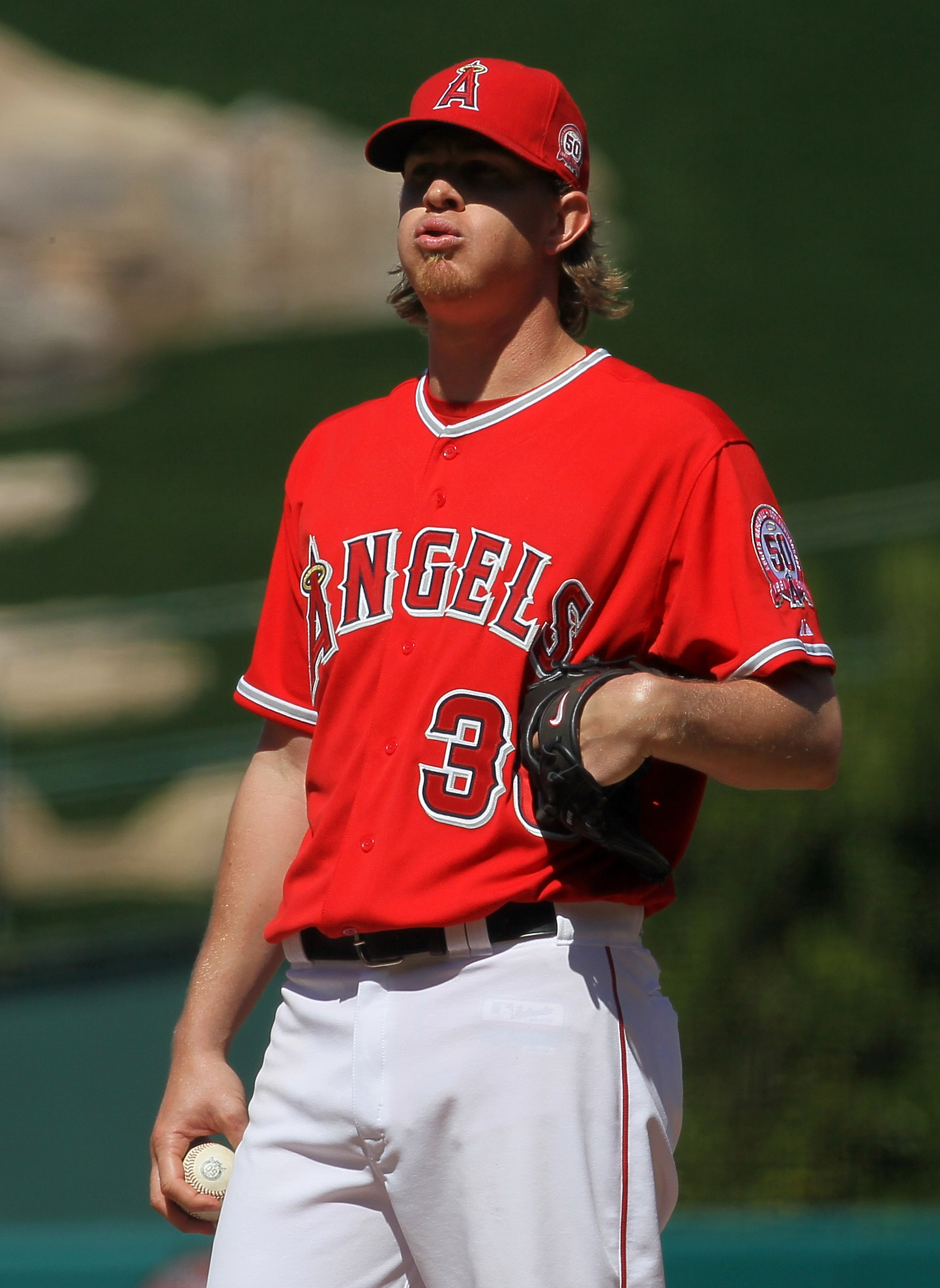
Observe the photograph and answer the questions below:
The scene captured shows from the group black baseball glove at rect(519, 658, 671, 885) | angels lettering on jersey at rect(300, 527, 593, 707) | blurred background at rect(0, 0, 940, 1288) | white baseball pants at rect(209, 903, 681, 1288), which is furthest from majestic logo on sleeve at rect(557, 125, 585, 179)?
blurred background at rect(0, 0, 940, 1288)

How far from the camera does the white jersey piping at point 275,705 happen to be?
8.01 ft

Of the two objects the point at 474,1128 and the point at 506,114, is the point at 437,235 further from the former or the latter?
the point at 474,1128

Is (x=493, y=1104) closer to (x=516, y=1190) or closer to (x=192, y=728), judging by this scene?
(x=516, y=1190)

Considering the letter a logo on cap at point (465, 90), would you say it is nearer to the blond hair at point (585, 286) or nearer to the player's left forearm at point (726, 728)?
the blond hair at point (585, 286)

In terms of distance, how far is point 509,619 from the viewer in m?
2.09

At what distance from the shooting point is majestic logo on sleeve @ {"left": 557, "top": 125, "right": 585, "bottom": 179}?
2.30m

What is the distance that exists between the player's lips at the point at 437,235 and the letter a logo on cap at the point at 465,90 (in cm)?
16

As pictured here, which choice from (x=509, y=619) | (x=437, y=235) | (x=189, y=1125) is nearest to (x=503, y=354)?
(x=437, y=235)

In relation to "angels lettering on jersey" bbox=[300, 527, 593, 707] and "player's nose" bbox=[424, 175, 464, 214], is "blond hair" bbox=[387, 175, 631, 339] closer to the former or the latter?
"player's nose" bbox=[424, 175, 464, 214]

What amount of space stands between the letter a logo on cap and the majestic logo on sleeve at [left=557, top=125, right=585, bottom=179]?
0.14 meters

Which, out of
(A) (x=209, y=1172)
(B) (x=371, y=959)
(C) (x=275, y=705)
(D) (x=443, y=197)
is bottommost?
(A) (x=209, y=1172)

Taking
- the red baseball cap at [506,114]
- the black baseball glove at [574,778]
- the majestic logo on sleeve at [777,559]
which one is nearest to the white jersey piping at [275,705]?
the black baseball glove at [574,778]

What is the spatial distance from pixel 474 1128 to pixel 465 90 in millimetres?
1464

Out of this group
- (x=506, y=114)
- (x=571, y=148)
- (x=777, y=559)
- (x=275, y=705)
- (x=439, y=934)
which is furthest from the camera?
(x=275, y=705)
